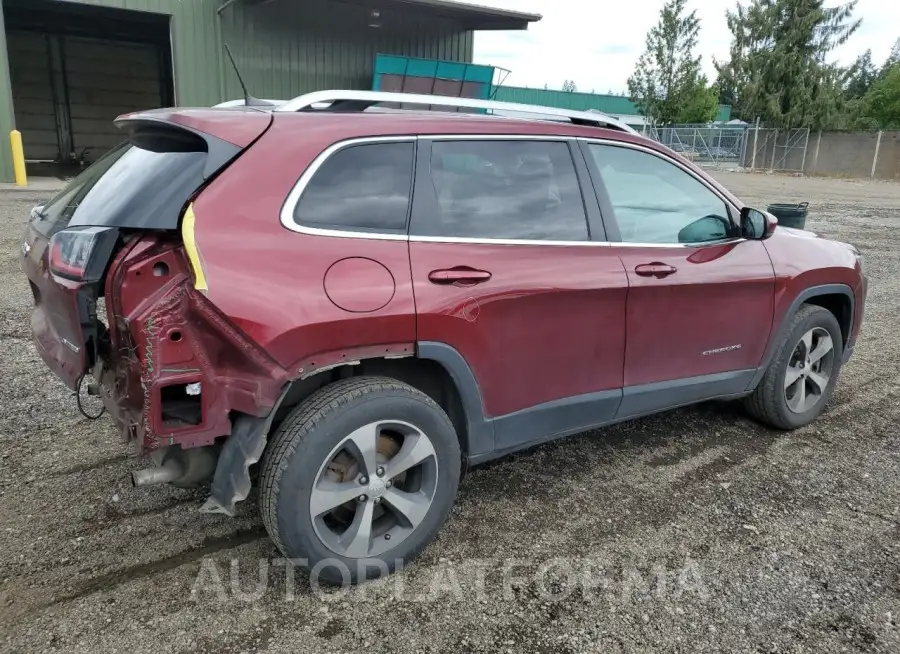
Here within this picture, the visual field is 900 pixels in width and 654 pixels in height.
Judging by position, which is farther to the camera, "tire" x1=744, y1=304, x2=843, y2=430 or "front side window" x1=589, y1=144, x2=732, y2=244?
"tire" x1=744, y1=304, x2=843, y2=430

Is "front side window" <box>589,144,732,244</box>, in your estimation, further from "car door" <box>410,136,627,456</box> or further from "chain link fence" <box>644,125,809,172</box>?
"chain link fence" <box>644,125,809,172</box>

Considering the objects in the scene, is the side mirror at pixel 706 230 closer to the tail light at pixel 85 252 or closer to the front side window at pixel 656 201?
the front side window at pixel 656 201

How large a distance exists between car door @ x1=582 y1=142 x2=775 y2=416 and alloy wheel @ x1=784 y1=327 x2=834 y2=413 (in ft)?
1.37

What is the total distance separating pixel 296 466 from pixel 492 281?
42.6 inches

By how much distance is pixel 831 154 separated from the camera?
35594 millimetres

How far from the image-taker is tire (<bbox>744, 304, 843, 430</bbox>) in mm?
4082

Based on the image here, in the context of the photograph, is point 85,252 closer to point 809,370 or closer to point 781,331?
point 781,331

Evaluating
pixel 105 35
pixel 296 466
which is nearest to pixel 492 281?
pixel 296 466

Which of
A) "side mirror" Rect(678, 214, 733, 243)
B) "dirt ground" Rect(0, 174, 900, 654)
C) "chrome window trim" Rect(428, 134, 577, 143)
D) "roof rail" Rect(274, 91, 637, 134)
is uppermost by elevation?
"roof rail" Rect(274, 91, 637, 134)

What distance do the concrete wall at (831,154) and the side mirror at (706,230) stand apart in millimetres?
35773

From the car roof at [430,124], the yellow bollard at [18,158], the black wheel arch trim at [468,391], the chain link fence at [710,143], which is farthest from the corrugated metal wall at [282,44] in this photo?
the chain link fence at [710,143]

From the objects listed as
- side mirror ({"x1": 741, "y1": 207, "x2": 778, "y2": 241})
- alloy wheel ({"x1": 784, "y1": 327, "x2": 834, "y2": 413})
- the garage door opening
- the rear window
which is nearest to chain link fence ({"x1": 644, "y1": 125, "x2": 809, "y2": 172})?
the garage door opening

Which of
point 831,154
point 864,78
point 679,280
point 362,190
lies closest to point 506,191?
point 362,190

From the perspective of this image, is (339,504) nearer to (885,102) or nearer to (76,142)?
(76,142)
